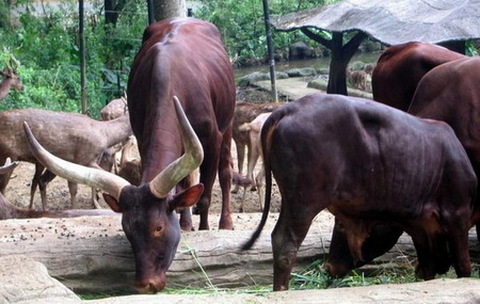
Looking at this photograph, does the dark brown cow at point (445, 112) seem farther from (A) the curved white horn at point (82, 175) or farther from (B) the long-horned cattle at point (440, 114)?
(A) the curved white horn at point (82, 175)

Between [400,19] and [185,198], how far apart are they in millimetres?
9523

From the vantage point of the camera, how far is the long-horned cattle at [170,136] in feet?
20.1

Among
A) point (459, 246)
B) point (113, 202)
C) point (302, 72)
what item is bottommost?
point (302, 72)

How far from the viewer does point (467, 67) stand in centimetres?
679

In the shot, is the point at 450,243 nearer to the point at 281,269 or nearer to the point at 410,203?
the point at 410,203

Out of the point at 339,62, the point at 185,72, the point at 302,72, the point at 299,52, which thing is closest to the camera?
the point at 185,72

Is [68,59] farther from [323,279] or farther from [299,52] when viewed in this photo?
[299,52]

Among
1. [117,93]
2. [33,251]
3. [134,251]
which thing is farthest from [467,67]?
[117,93]

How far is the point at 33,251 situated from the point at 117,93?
13.1 metres

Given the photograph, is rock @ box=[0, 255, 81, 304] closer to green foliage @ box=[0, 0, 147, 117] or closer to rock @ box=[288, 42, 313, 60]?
green foliage @ box=[0, 0, 147, 117]

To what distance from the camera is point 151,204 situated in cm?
620

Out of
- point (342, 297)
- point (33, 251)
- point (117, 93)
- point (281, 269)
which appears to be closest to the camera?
point (342, 297)

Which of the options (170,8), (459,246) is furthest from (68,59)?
(459,246)

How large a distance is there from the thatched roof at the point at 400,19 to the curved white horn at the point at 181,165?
306 inches
